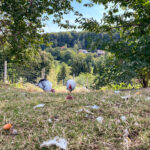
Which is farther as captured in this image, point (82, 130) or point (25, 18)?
point (25, 18)

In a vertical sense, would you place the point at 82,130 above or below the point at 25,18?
below

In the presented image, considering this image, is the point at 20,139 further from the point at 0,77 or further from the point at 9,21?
the point at 0,77

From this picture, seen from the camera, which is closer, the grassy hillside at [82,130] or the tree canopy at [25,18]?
the grassy hillside at [82,130]

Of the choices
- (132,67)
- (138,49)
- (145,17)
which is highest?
(145,17)

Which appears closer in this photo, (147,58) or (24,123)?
(24,123)

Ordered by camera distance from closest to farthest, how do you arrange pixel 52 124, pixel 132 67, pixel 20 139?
pixel 20 139 → pixel 52 124 → pixel 132 67

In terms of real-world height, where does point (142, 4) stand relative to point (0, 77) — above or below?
above

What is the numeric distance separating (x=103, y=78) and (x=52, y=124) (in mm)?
7212

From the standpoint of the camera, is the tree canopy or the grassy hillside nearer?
the grassy hillside

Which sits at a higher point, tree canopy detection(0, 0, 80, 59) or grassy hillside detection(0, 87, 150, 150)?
tree canopy detection(0, 0, 80, 59)

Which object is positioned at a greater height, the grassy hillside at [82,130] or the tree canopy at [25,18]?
the tree canopy at [25,18]

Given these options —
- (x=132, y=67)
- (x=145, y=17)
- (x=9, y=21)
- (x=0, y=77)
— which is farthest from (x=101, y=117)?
(x=0, y=77)

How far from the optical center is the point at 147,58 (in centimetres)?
450

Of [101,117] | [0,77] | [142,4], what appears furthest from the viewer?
[0,77]
